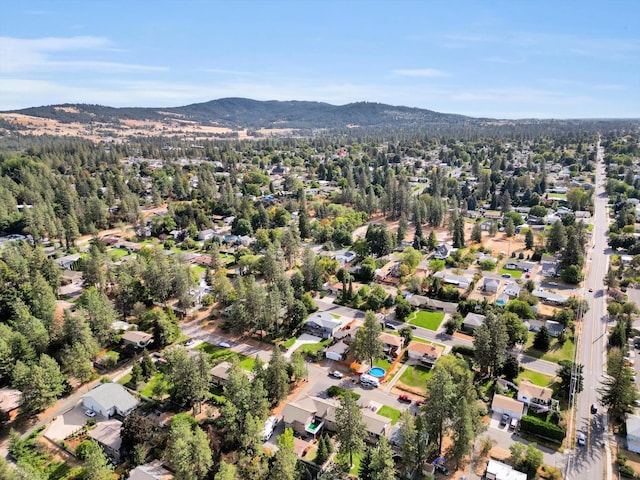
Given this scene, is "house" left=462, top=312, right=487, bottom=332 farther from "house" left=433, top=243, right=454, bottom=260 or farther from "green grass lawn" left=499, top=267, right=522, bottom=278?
"house" left=433, top=243, right=454, bottom=260

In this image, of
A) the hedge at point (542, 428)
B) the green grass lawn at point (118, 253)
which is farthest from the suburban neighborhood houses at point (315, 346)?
the green grass lawn at point (118, 253)

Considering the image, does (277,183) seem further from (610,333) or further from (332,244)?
(610,333)

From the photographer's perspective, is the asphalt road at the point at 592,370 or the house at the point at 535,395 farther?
the house at the point at 535,395


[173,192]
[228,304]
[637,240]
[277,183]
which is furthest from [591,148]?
[228,304]

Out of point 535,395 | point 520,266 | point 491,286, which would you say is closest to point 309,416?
point 535,395

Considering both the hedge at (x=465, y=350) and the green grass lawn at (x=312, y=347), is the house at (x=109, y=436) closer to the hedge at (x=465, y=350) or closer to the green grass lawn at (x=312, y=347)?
the green grass lawn at (x=312, y=347)

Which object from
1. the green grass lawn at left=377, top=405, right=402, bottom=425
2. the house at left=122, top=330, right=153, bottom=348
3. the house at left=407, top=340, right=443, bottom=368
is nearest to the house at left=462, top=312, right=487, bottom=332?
the house at left=407, top=340, right=443, bottom=368
